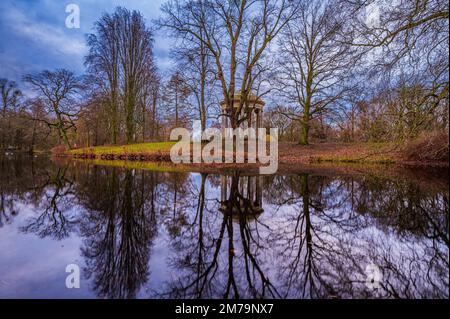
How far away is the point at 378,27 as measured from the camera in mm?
5367

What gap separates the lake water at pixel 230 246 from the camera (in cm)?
164

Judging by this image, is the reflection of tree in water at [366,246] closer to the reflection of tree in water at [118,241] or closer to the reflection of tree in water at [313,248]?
the reflection of tree in water at [313,248]

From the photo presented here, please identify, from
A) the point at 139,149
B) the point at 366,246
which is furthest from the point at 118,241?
the point at 139,149

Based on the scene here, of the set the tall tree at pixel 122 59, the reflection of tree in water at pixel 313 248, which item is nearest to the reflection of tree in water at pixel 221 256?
the reflection of tree in water at pixel 313 248

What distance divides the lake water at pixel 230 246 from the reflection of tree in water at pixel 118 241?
0.5 inches

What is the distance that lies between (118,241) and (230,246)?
4.37ft

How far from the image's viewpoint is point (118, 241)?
239 centimetres

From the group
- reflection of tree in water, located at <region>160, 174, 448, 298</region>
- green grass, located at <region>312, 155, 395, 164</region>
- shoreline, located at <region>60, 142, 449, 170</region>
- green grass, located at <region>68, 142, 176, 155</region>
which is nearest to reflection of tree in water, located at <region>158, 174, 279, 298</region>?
reflection of tree in water, located at <region>160, 174, 448, 298</region>

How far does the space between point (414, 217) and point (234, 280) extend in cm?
294

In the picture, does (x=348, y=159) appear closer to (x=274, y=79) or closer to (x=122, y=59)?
(x=274, y=79)

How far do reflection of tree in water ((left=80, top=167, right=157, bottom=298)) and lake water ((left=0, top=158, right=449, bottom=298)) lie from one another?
1 cm

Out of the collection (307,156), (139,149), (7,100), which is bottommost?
(307,156)
